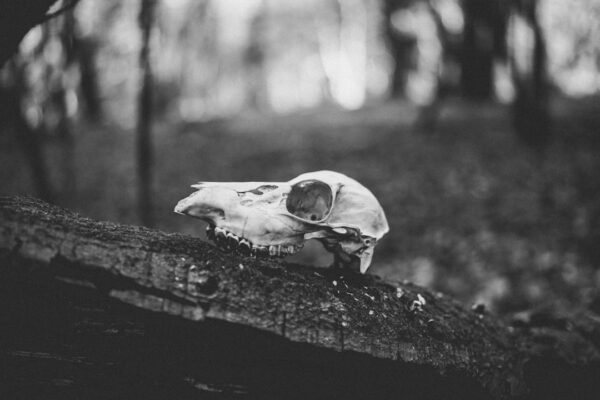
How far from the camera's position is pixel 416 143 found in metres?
10.5

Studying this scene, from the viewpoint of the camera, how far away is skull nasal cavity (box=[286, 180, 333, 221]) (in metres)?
2.69

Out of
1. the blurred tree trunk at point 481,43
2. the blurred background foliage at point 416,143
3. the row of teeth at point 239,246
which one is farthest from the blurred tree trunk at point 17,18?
the blurred tree trunk at point 481,43

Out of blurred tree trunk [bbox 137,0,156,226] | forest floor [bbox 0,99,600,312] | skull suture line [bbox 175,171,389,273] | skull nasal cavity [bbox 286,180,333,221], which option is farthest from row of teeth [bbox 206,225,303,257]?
blurred tree trunk [bbox 137,0,156,226]

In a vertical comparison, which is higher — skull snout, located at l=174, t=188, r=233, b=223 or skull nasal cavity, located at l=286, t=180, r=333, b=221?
skull nasal cavity, located at l=286, t=180, r=333, b=221

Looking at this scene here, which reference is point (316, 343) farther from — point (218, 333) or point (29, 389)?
point (29, 389)

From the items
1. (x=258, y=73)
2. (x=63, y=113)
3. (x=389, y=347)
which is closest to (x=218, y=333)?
(x=389, y=347)

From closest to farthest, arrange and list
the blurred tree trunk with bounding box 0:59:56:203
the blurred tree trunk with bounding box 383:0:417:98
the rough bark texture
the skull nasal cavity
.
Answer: the rough bark texture, the skull nasal cavity, the blurred tree trunk with bounding box 0:59:56:203, the blurred tree trunk with bounding box 383:0:417:98

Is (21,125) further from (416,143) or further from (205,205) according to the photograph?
(416,143)

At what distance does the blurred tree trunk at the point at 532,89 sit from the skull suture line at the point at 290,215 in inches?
324

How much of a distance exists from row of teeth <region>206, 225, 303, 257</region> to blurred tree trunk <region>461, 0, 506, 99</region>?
1094cm

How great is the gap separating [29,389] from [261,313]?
3.85 ft

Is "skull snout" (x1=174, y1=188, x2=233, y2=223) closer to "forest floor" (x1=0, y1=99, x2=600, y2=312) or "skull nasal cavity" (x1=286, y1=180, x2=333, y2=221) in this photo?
"skull nasal cavity" (x1=286, y1=180, x2=333, y2=221)

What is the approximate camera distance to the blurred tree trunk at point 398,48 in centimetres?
1521

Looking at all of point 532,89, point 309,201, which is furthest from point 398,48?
point 309,201
